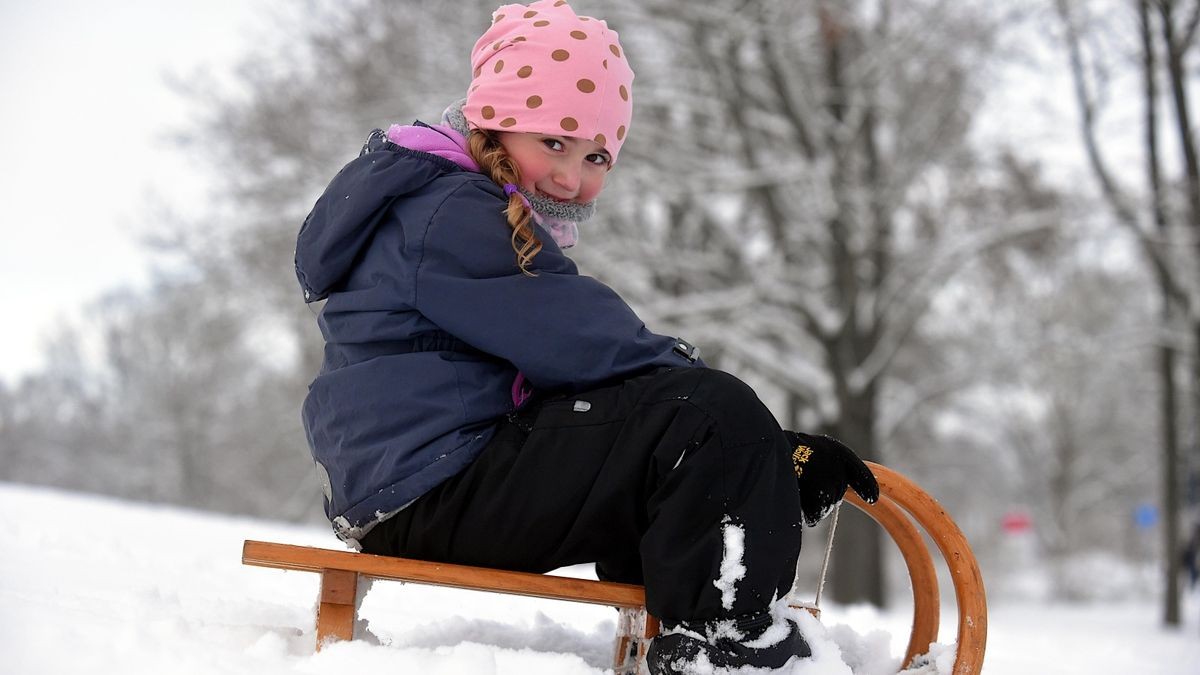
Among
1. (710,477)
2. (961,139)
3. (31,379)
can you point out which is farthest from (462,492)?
(31,379)

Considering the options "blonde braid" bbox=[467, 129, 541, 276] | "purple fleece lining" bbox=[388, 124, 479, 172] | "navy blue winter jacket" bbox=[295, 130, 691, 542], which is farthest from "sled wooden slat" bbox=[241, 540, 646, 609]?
"purple fleece lining" bbox=[388, 124, 479, 172]

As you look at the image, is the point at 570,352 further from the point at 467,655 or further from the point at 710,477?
the point at 467,655

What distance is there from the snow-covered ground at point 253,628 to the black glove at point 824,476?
22 centimetres

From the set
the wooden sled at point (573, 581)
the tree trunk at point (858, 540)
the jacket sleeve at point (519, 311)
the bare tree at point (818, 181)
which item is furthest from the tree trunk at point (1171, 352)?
the jacket sleeve at point (519, 311)

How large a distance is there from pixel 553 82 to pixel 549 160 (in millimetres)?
162

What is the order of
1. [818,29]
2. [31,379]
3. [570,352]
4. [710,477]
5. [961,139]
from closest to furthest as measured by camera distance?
[710,477], [570,352], [818,29], [961,139], [31,379]

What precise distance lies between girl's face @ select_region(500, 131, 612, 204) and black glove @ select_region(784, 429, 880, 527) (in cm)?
71

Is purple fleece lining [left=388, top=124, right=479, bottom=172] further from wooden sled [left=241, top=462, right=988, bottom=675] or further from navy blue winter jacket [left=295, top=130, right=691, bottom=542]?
wooden sled [left=241, top=462, right=988, bottom=675]

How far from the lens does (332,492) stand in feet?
6.64

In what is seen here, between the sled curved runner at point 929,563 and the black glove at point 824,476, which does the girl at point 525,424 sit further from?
the sled curved runner at point 929,563

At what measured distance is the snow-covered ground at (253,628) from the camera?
1646 millimetres

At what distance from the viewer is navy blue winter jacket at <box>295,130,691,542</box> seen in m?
1.85

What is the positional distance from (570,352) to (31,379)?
3748 cm

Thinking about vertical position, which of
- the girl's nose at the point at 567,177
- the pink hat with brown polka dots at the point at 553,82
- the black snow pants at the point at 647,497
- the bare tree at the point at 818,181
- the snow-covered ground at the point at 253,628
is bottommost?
the snow-covered ground at the point at 253,628
